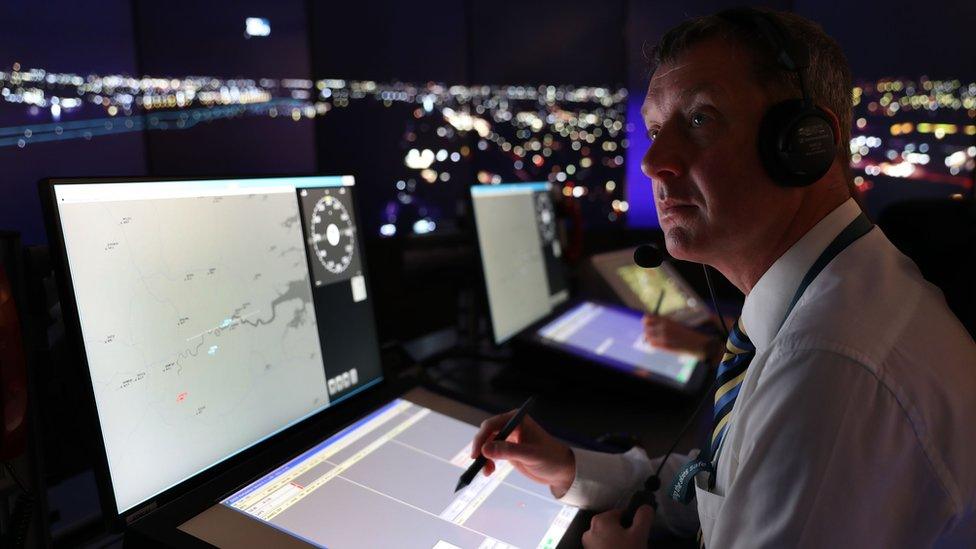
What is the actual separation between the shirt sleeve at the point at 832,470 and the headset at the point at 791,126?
234mm

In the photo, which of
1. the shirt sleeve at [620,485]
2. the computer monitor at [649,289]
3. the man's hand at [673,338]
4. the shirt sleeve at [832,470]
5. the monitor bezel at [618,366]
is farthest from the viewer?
the computer monitor at [649,289]

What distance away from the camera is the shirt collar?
0.71 metres

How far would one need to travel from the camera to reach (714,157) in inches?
28.8

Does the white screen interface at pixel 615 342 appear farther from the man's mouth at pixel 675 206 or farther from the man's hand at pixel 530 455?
the man's mouth at pixel 675 206

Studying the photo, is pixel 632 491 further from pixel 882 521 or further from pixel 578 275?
pixel 578 275

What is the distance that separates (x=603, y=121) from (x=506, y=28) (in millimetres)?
959

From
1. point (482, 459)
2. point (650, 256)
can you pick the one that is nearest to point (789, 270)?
point (650, 256)

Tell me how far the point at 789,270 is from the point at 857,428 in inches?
9.5

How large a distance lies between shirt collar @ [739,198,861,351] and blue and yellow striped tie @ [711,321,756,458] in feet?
0.21

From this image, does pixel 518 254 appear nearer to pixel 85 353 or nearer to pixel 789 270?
pixel 789 270

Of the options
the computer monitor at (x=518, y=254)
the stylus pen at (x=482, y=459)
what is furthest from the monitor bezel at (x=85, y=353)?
the computer monitor at (x=518, y=254)

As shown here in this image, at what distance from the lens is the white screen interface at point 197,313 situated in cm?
60

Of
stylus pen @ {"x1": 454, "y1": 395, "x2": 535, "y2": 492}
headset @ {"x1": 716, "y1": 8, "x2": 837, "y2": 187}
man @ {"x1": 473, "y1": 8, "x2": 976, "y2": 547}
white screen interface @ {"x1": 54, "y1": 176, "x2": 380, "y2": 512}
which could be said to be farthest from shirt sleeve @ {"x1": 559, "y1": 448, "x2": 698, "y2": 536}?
headset @ {"x1": 716, "y1": 8, "x2": 837, "y2": 187}

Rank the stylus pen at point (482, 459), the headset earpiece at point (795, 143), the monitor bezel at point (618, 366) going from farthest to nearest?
the monitor bezel at point (618, 366) < the stylus pen at point (482, 459) < the headset earpiece at point (795, 143)
